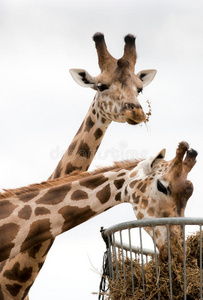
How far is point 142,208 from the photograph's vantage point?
621cm

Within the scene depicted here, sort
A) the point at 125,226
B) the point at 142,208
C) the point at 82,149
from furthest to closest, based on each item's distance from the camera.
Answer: the point at 82,149 → the point at 142,208 → the point at 125,226

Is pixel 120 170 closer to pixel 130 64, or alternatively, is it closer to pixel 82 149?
pixel 82 149

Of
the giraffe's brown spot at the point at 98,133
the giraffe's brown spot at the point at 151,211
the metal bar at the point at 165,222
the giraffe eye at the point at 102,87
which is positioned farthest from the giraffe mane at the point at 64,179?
the giraffe eye at the point at 102,87

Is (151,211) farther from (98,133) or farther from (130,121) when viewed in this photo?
(98,133)

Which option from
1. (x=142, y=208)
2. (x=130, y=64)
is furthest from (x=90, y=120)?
(x=142, y=208)

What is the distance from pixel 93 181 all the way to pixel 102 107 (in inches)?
74.7

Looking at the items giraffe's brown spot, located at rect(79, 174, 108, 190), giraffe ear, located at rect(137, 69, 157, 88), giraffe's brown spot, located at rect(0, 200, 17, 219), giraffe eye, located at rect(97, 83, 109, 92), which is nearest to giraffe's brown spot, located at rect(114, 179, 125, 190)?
giraffe's brown spot, located at rect(79, 174, 108, 190)

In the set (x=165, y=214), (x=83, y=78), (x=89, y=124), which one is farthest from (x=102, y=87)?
(x=165, y=214)

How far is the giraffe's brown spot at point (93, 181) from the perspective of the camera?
645 centimetres

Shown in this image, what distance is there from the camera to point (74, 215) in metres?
6.29

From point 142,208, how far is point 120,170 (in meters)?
0.56

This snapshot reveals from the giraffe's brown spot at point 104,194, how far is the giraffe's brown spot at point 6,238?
895 millimetres

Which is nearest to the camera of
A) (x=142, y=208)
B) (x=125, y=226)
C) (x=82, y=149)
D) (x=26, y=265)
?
(x=125, y=226)

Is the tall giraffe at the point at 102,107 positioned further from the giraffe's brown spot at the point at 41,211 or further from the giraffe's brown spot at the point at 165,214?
the giraffe's brown spot at the point at 165,214
